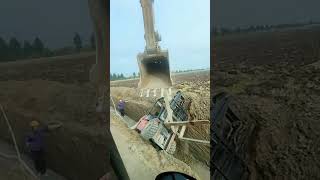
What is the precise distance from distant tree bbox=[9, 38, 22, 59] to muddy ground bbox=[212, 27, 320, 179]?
153 cm

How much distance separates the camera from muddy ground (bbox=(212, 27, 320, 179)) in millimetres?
3117

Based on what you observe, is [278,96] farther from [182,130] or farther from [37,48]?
[37,48]

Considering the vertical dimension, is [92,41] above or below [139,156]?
above

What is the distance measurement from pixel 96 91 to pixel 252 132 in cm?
124

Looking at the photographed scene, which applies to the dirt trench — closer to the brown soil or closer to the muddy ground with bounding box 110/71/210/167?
the brown soil

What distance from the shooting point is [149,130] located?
3.54 metres

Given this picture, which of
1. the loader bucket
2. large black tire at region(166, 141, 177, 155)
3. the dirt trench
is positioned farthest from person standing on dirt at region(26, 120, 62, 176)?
large black tire at region(166, 141, 177, 155)

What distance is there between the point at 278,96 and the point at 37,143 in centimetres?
186

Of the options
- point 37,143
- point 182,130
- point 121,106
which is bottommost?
point 37,143

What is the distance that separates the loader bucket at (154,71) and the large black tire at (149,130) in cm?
29

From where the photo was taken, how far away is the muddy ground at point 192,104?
331cm

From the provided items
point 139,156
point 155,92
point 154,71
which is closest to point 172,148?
point 139,156

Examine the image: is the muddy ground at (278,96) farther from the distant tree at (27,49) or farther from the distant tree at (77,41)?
the distant tree at (27,49)

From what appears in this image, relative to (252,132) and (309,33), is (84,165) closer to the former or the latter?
(252,132)
